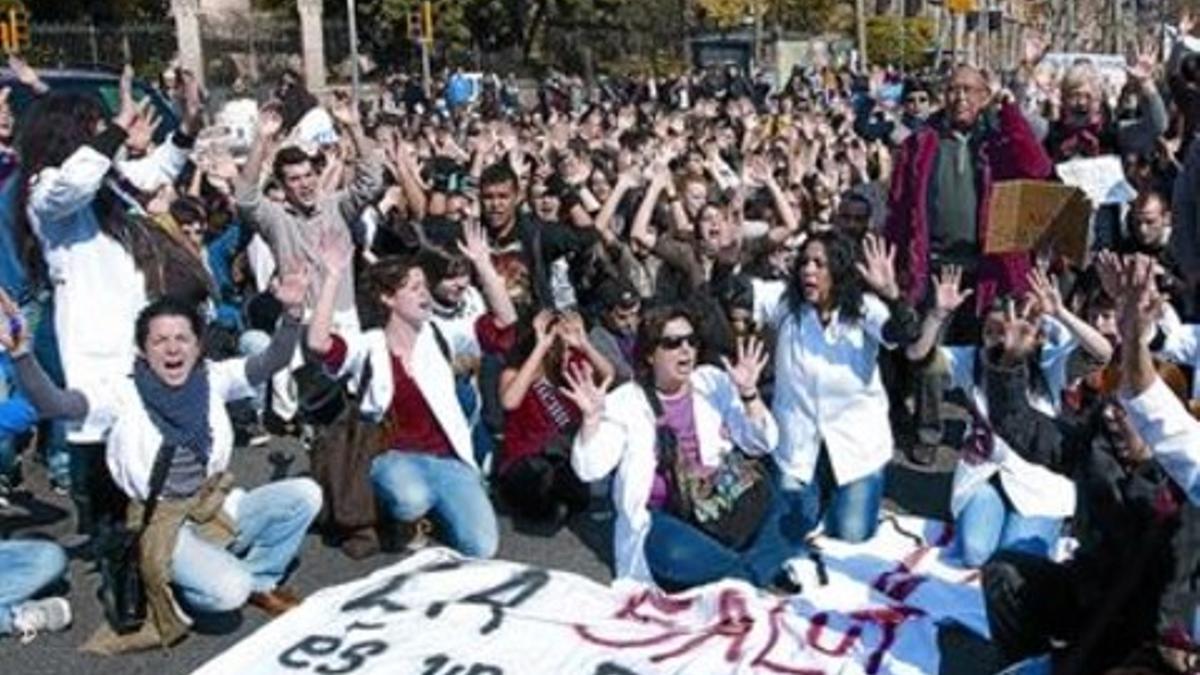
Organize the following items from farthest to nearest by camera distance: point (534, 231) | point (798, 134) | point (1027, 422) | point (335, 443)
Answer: point (798, 134), point (534, 231), point (335, 443), point (1027, 422)

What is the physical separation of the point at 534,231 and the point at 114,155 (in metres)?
2.77

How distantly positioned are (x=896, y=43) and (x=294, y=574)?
4793 cm

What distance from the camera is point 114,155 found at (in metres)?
5.84

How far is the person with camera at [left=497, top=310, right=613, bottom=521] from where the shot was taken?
694 cm

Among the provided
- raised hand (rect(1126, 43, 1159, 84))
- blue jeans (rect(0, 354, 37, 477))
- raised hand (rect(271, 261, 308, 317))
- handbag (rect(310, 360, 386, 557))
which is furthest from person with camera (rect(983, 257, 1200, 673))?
blue jeans (rect(0, 354, 37, 477))

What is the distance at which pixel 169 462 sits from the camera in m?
5.46

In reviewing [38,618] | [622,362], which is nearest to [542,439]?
[622,362]

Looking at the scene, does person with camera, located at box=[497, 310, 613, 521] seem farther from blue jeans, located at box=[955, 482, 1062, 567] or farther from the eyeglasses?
blue jeans, located at box=[955, 482, 1062, 567]

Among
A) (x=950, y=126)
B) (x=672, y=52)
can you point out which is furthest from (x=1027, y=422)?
(x=672, y=52)

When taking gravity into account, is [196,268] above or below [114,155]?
below

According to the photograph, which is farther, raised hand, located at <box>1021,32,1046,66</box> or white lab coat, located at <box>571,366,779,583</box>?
raised hand, located at <box>1021,32,1046,66</box>

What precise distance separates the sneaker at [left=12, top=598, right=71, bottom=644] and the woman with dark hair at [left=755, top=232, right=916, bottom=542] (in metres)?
2.79

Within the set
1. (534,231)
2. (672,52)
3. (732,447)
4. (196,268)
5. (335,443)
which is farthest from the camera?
(672,52)

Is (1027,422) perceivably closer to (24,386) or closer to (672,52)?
(24,386)
